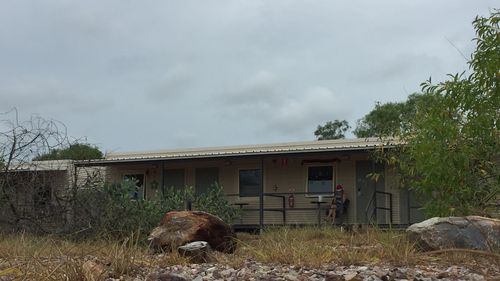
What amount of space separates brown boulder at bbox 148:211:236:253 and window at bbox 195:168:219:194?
1057 centimetres

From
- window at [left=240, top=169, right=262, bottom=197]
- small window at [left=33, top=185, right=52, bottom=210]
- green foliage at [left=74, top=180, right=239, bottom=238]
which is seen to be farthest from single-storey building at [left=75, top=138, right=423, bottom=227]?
small window at [left=33, top=185, right=52, bottom=210]

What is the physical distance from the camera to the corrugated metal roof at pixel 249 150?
17.0 meters

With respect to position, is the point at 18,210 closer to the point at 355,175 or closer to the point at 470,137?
the point at 470,137

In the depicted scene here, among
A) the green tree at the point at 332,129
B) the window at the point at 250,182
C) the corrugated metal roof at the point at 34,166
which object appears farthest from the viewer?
the green tree at the point at 332,129

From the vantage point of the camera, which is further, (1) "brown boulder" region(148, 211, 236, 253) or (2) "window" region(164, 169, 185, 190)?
(2) "window" region(164, 169, 185, 190)

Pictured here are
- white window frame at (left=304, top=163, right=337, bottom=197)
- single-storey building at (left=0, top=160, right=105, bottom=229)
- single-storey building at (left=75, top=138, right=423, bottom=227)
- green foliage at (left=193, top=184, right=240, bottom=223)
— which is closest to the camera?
single-storey building at (left=0, top=160, right=105, bottom=229)

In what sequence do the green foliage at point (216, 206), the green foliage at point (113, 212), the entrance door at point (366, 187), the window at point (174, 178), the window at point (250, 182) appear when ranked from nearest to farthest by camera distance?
the green foliage at point (113, 212) < the green foliage at point (216, 206) < the entrance door at point (366, 187) < the window at point (250, 182) < the window at point (174, 178)

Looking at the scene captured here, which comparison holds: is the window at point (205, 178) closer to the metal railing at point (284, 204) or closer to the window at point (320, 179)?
the metal railing at point (284, 204)

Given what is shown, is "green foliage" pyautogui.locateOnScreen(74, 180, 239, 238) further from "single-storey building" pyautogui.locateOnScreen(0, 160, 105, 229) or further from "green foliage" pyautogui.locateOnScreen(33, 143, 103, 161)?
"green foliage" pyautogui.locateOnScreen(33, 143, 103, 161)

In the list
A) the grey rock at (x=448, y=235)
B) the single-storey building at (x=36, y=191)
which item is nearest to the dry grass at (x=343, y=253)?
the grey rock at (x=448, y=235)

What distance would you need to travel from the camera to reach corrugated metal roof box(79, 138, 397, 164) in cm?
1705

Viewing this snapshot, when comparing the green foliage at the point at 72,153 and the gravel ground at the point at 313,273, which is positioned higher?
the green foliage at the point at 72,153

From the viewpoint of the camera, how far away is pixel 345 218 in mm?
17891

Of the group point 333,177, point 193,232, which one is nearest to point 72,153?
Result: point 193,232
